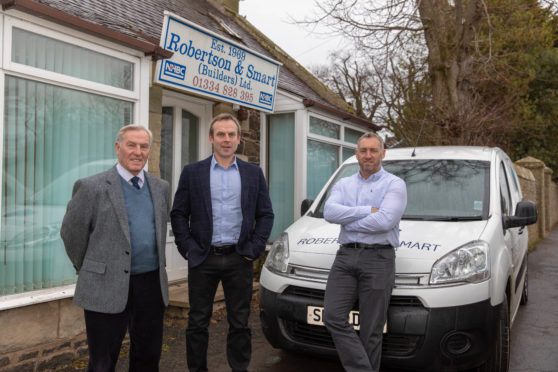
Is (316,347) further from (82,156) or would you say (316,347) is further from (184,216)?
(82,156)

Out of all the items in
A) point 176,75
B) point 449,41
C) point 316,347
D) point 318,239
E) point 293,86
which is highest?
point 449,41

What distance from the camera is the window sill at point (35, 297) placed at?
3682 mm

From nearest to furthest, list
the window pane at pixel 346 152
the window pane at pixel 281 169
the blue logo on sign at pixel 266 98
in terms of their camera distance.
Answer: the blue logo on sign at pixel 266 98 < the window pane at pixel 281 169 < the window pane at pixel 346 152

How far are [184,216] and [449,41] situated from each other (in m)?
9.28

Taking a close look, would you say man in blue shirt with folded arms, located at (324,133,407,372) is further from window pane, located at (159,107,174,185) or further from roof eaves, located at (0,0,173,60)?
window pane, located at (159,107,174,185)

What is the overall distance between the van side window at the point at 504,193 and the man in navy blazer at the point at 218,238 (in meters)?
2.31

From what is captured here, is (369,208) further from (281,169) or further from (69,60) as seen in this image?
(281,169)

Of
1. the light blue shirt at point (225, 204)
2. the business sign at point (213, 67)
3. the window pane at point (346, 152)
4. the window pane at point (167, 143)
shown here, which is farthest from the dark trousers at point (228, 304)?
the window pane at point (346, 152)

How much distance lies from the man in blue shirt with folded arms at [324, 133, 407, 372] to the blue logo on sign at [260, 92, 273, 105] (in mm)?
3835

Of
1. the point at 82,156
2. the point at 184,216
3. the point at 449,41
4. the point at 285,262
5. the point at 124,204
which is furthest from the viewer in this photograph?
the point at 449,41

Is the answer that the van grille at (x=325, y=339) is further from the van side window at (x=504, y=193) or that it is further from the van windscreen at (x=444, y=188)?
the van side window at (x=504, y=193)

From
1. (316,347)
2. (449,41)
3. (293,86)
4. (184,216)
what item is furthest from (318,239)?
(449,41)

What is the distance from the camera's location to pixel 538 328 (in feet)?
17.3

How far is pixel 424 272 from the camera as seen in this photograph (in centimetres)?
331
